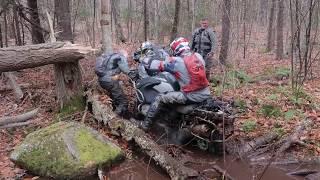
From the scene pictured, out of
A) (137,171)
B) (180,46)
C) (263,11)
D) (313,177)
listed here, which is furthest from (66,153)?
(263,11)

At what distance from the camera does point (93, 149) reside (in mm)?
6363

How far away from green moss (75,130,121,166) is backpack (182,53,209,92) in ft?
5.56

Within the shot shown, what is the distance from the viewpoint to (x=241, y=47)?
2419cm

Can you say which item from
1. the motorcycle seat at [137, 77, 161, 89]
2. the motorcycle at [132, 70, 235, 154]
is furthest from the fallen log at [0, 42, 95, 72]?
the motorcycle at [132, 70, 235, 154]

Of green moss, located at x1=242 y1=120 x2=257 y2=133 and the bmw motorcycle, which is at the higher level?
the bmw motorcycle

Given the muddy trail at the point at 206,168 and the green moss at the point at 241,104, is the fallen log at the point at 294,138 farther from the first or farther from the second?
the green moss at the point at 241,104

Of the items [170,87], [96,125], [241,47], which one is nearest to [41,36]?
[96,125]

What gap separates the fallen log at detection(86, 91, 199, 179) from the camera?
5.69 meters

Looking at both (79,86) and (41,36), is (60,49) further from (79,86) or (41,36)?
(41,36)

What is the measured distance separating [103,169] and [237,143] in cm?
248

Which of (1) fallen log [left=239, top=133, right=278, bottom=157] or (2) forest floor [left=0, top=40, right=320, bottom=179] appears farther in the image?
(2) forest floor [left=0, top=40, right=320, bottom=179]

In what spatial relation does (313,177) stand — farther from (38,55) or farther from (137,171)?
(38,55)

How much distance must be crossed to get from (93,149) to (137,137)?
0.81 m

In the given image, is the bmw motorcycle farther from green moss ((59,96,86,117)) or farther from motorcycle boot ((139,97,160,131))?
green moss ((59,96,86,117))
